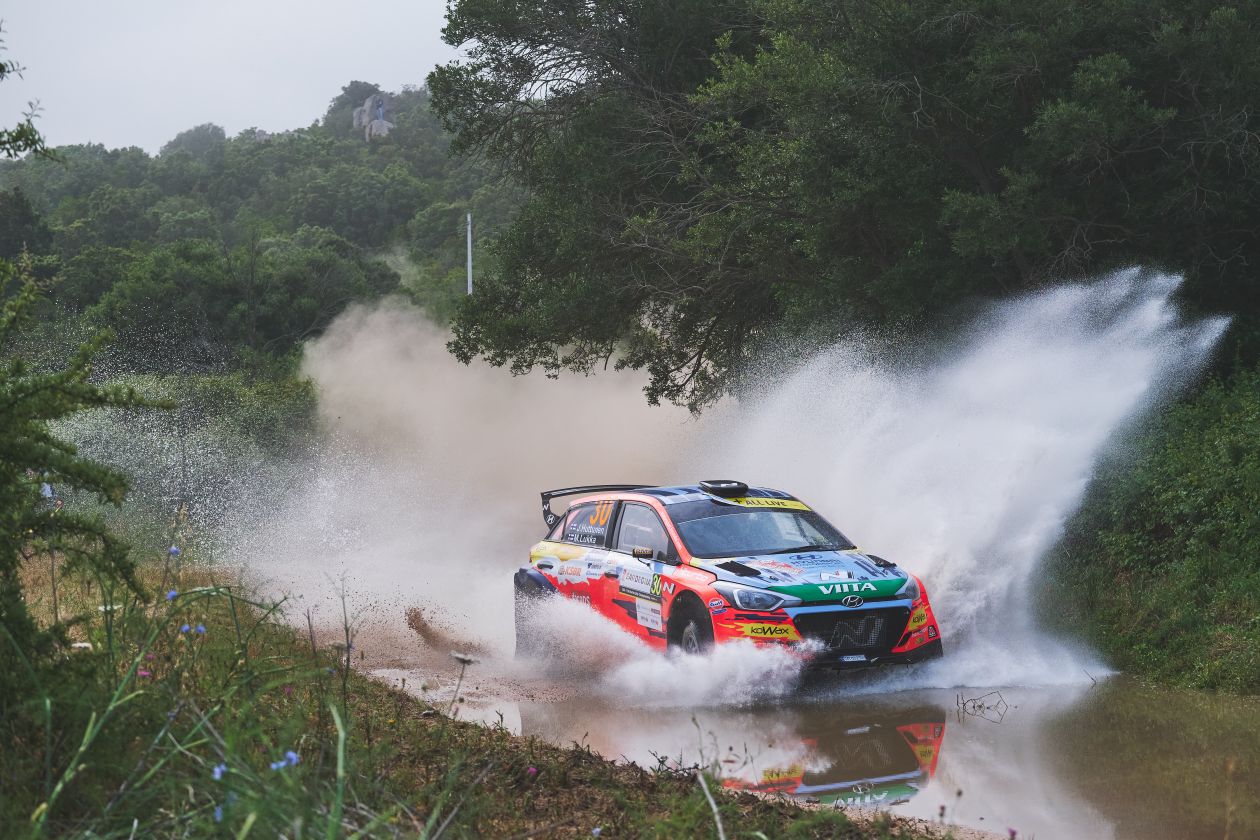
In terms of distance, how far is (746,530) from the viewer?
38.1 feet

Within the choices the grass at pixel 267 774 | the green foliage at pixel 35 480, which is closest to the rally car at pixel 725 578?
the grass at pixel 267 774

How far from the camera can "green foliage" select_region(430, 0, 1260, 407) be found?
1622cm

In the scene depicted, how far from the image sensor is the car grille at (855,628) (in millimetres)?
10141

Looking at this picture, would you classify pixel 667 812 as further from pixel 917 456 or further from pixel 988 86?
pixel 988 86

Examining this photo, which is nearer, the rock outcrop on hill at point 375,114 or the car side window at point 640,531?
the car side window at point 640,531

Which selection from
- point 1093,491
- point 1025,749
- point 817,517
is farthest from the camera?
point 1093,491

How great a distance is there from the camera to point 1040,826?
22.1 feet

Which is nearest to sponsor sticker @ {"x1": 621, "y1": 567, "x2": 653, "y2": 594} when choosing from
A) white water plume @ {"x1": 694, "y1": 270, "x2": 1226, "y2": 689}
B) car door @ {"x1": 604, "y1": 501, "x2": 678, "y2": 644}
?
car door @ {"x1": 604, "y1": 501, "x2": 678, "y2": 644}

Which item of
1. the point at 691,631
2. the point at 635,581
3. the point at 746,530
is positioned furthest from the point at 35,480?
the point at 746,530

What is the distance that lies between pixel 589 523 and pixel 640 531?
931 millimetres

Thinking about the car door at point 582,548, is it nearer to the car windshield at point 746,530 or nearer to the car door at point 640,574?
the car door at point 640,574

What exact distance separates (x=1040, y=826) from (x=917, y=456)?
10.1 meters

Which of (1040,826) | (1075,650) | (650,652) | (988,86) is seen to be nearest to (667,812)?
(1040,826)

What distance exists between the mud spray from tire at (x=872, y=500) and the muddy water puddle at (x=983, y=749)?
1.94 ft
